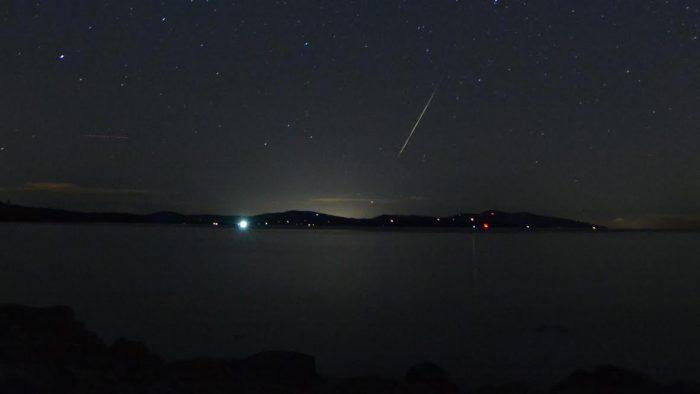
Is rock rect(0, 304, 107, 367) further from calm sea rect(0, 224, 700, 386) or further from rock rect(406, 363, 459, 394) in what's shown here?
rock rect(406, 363, 459, 394)

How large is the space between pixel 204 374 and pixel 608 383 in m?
6.73

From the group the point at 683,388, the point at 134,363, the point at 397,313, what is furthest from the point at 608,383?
the point at 397,313

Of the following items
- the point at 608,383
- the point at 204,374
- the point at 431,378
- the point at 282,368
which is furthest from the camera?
the point at 431,378

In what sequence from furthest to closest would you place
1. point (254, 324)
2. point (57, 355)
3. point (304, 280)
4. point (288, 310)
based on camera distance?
point (304, 280), point (288, 310), point (254, 324), point (57, 355)

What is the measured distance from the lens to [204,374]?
9.88 meters

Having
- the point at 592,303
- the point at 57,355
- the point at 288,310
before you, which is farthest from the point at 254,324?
the point at 592,303

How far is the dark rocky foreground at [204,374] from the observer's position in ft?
27.5

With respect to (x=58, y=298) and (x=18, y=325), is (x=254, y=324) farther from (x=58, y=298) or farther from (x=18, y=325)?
(x=58, y=298)

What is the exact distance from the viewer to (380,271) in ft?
146

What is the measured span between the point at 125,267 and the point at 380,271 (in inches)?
743

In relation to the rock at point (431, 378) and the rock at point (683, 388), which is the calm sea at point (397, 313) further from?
the rock at point (683, 388)

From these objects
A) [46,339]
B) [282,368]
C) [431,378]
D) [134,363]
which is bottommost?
[431,378]

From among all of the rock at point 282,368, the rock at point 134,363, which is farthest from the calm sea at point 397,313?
the rock at point 134,363

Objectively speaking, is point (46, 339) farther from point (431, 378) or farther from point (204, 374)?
point (431, 378)
